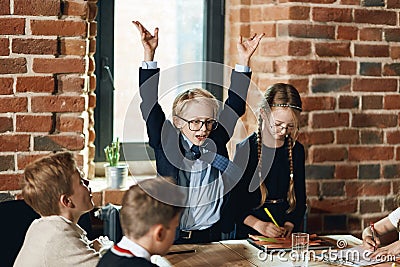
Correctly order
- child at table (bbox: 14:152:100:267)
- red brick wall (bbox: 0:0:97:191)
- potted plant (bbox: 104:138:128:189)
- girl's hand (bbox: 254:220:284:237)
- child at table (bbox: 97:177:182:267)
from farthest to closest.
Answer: potted plant (bbox: 104:138:128:189)
red brick wall (bbox: 0:0:97:191)
girl's hand (bbox: 254:220:284:237)
child at table (bbox: 14:152:100:267)
child at table (bbox: 97:177:182:267)

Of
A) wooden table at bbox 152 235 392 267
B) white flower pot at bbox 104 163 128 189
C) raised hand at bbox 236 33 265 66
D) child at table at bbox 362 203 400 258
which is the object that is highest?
raised hand at bbox 236 33 265 66

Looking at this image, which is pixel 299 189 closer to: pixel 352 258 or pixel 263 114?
pixel 263 114

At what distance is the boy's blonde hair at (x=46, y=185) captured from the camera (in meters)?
2.21

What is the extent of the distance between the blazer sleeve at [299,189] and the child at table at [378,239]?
0.31 m

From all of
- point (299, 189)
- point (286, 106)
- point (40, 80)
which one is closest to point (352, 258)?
point (299, 189)

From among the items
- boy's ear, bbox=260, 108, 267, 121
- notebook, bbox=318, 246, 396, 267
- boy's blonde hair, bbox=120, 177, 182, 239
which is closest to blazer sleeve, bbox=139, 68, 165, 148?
boy's ear, bbox=260, 108, 267, 121

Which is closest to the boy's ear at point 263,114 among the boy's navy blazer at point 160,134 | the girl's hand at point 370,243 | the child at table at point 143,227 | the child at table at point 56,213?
the boy's navy blazer at point 160,134

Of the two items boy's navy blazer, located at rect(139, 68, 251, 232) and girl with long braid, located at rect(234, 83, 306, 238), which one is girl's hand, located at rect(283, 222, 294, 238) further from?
boy's navy blazer, located at rect(139, 68, 251, 232)

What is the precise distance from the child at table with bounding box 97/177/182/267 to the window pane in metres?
1.47

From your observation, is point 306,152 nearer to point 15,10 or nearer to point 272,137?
point 272,137

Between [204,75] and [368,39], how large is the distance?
2.56 ft

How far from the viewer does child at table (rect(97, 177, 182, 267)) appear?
184 cm

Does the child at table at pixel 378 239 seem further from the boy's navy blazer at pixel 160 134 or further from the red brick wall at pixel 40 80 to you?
the red brick wall at pixel 40 80

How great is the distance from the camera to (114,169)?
322 centimetres
